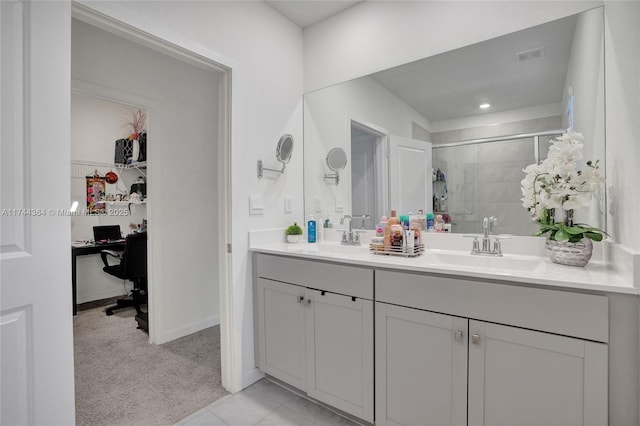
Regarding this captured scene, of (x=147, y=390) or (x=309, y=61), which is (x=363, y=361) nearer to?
(x=147, y=390)

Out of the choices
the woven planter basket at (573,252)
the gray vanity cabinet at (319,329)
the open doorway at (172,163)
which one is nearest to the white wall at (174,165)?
the open doorway at (172,163)

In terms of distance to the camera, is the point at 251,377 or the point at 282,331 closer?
the point at 282,331

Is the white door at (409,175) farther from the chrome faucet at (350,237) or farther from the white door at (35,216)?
the white door at (35,216)

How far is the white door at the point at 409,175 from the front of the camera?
2.00m

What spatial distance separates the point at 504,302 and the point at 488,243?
559 millimetres

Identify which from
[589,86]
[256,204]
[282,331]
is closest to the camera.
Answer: [589,86]

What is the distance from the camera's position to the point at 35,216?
1.21m

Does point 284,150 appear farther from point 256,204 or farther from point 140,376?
point 140,376

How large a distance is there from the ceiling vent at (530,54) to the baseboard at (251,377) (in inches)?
94.0

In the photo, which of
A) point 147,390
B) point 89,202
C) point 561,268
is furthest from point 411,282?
point 89,202

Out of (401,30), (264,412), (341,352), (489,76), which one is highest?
(401,30)

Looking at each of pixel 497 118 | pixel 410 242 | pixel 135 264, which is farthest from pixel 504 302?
pixel 135 264

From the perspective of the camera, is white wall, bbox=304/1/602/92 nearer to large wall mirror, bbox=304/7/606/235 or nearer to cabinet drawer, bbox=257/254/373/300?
large wall mirror, bbox=304/7/606/235

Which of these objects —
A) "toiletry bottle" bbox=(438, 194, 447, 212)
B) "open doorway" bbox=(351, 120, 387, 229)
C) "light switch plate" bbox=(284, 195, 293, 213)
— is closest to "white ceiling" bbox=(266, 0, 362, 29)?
"open doorway" bbox=(351, 120, 387, 229)
